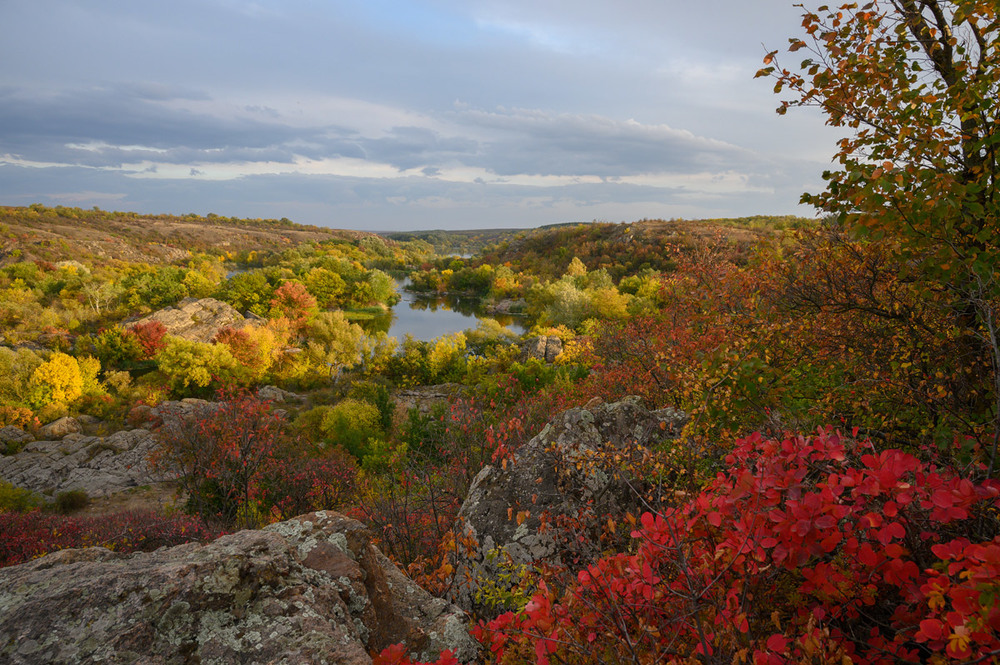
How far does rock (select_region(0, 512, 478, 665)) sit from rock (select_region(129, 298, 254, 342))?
3325 cm

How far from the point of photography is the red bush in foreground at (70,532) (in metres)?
7.19

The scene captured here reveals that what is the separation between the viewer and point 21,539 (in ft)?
27.9

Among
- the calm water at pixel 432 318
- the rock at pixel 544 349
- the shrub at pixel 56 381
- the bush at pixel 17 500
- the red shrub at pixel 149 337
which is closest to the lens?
the bush at pixel 17 500

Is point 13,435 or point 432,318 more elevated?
point 432,318

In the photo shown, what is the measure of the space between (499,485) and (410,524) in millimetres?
2207

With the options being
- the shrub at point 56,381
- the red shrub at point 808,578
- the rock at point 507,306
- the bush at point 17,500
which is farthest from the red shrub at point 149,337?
the rock at point 507,306

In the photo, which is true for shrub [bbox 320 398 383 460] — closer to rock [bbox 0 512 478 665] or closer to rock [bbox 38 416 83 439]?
rock [bbox 38 416 83 439]

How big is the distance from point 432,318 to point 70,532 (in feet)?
161

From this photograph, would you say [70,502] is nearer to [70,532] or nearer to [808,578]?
[70,532]

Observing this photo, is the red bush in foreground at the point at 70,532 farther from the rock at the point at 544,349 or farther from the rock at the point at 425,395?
the rock at the point at 544,349

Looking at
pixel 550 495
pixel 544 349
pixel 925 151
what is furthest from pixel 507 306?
pixel 925 151

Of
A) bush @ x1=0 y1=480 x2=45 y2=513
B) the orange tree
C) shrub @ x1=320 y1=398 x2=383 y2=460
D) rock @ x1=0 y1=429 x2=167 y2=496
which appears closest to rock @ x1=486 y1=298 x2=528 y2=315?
shrub @ x1=320 y1=398 x2=383 y2=460

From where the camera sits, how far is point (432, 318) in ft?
190

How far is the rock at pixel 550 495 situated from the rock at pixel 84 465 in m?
14.2
